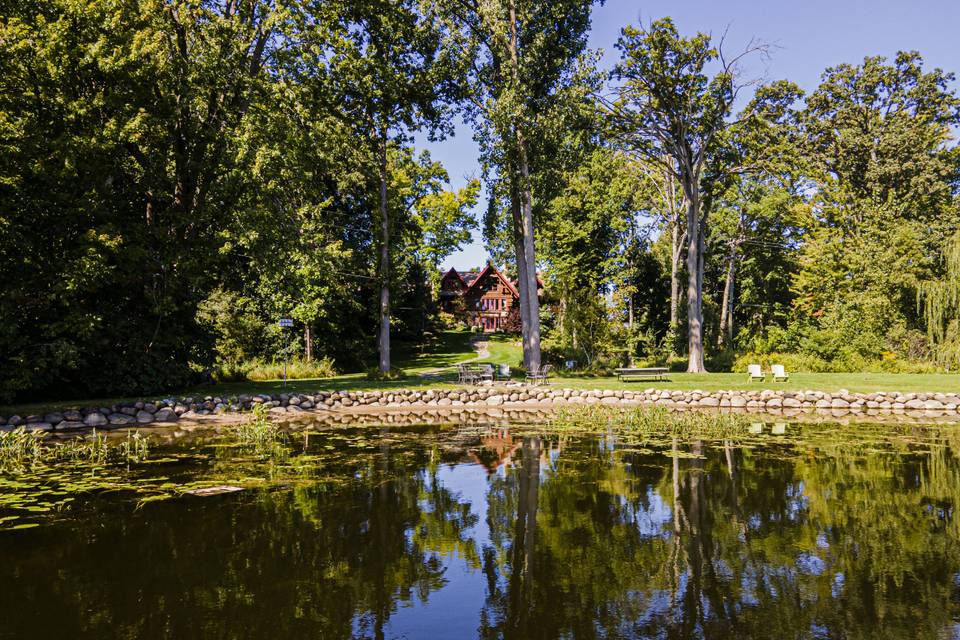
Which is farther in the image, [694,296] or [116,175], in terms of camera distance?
[694,296]

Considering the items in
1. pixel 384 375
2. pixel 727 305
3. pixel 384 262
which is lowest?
pixel 384 375

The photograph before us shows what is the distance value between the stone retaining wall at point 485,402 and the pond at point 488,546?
5589 millimetres

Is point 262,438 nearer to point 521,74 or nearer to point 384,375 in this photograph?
point 384,375

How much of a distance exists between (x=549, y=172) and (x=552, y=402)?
364 inches

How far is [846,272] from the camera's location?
34062 millimetres


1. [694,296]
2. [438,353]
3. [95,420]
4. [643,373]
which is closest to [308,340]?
[438,353]

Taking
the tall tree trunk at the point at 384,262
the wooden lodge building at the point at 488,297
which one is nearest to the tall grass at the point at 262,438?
the tall tree trunk at the point at 384,262

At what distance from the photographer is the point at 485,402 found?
789 inches

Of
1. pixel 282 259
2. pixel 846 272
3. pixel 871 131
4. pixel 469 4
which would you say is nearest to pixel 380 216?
pixel 282 259

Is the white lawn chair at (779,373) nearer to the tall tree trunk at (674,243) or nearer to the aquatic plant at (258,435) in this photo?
the tall tree trunk at (674,243)

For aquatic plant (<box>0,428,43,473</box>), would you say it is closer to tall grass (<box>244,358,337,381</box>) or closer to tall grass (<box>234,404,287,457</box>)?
tall grass (<box>234,404,287,457</box>)

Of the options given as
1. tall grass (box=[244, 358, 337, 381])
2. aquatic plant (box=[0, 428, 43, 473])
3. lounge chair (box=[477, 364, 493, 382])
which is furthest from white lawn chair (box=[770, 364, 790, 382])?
aquatic plant (box=[0, 428, 43, 473])

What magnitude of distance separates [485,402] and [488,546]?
1369cm

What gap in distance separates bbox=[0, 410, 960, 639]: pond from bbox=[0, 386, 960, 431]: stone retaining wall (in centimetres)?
559
